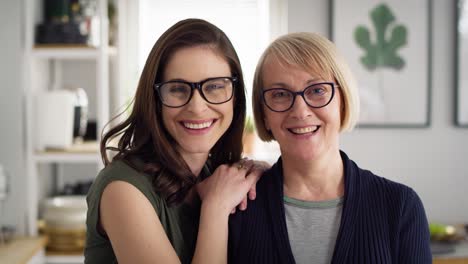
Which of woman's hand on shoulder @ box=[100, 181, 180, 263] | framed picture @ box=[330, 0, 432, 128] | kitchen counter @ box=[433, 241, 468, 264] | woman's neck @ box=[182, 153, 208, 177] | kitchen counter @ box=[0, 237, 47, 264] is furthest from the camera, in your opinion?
framed picture @ box=[330, 0, 432, 128]

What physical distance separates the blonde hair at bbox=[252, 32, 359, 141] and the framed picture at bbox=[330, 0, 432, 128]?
2122mm

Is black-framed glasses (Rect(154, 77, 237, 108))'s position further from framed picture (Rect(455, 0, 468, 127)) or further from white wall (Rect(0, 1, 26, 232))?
framed picture (Rect(455, 0, 468, 127))

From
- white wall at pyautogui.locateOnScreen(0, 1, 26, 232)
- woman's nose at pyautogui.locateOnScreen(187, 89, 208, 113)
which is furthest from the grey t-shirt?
white wall at pyautogui.locateOnScreen(0, 1, 26, 232)

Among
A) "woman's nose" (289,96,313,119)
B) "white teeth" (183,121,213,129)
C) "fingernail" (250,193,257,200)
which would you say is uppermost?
"woman's nose" (289,96,313,119)

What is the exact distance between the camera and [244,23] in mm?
3672

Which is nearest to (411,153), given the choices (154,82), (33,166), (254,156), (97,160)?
(254,156)

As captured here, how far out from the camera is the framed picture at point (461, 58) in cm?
354

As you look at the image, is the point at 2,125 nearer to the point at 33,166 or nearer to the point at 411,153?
the point at 33,166

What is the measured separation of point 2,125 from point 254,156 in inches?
57.7

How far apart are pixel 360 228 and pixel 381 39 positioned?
2372mm

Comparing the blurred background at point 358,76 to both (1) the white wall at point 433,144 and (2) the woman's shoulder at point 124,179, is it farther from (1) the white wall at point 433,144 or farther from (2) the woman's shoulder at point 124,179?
(2) the woman's shoulder at point 124,179

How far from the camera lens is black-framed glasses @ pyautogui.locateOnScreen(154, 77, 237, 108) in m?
1.47

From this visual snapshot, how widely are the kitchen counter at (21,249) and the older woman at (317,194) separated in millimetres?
1376

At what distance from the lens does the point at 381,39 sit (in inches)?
140
